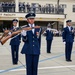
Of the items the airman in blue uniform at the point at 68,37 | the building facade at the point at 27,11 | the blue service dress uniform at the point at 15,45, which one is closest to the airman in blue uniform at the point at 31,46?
the blue service dress uniform at the point at 15,45

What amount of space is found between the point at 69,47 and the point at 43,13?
29792 millimetres

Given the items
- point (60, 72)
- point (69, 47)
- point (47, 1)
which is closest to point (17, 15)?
point (47, 1)

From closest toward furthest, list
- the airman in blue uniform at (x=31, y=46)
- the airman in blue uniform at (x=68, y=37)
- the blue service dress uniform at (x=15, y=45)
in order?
the airman in blue uniform at (x=31, y=46), the blue service dress uniform at (x=15, y=45), the airman in blue uniform at (x=68, y=37)

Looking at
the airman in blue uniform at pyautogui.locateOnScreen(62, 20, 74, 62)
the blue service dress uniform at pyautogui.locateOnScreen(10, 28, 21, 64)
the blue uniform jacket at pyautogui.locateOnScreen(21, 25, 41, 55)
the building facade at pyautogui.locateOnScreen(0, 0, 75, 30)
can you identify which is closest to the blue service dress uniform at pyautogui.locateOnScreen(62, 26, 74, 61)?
the airman in blue uniform at pyautogui.locateOnScreen(62, 20, 74, 62)

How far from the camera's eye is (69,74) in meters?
9.71

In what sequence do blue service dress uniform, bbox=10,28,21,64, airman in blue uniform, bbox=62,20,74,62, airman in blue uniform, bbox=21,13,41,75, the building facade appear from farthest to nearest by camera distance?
the building facade
airman in blue uniform, bbox=62,20,74,62
blue service dress uniform, bbox=10,28,21,64
airman in blue uniform, bbox=21,13,41,75

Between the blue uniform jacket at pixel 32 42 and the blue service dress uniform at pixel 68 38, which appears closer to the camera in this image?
the blue uniform jacket at pixel 32 42

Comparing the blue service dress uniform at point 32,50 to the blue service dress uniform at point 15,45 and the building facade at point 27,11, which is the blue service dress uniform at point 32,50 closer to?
the blue service dress uniform at point 15,45

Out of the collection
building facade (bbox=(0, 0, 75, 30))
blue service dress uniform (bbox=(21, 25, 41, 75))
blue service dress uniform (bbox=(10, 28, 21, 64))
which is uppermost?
blue service dress uniform (bbox=(21, 25, 41, 75))

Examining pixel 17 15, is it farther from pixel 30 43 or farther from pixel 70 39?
pixel 30 43

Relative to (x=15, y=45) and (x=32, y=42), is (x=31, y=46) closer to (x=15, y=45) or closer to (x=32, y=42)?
(x=32, y=42)

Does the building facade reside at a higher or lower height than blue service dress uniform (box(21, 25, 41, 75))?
lower

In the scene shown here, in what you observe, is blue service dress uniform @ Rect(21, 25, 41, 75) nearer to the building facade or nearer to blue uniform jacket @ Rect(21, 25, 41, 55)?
blue uniform jacket @ Rect(21, 25, 41, 55)

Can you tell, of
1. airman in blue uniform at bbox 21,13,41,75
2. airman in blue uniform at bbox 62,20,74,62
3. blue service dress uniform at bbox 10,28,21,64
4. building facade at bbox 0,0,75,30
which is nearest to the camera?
airman in blue uniform at bbox 21,13,41,75
